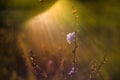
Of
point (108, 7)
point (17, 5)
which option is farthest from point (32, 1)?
point (108, 7)

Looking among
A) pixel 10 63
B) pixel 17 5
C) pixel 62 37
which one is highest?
pixel 17 5

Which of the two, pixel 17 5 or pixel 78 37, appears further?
pixel 17 5

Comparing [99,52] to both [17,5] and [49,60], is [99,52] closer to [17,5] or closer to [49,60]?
[49,60]

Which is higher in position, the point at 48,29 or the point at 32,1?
the point at 32,1

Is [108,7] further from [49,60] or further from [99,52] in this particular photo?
[49,60]

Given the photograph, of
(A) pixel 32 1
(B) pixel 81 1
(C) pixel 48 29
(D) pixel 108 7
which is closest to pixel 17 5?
(A) pixel 32 1

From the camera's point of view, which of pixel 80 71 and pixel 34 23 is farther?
pixel 34 23
